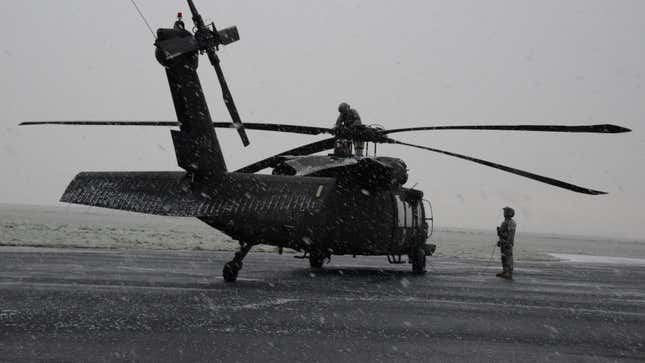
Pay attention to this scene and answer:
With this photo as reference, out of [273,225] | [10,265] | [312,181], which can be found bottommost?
[10,265]

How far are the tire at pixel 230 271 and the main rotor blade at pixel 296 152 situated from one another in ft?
11.6

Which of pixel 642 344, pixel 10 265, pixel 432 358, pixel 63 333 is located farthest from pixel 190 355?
pixel 10 265

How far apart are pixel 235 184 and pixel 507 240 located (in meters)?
9.23

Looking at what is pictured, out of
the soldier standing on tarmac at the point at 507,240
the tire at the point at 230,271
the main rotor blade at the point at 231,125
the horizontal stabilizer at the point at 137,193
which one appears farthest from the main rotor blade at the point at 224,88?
the soldier standing on tarmac at the point at 507,240

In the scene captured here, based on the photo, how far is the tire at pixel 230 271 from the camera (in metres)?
13.5

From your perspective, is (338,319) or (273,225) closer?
(338,319)

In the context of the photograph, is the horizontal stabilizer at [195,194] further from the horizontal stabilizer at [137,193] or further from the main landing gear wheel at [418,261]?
the main landing gear wheel at [418,261]

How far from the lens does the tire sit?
1348 centimetres

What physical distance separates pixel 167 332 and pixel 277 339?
1203mm

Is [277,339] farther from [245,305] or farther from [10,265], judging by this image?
[10,265]

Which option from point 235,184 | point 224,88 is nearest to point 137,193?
point 235,184

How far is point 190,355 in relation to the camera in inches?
242

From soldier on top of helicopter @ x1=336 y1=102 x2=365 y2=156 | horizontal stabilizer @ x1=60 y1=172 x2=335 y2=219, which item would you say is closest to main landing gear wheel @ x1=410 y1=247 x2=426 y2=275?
soldier on top of helicopter @ x1=336 y1=102 x2=365 y2=156

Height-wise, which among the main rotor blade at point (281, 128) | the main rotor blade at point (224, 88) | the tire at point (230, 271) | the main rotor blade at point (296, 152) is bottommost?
the tire at point (230, 271)
